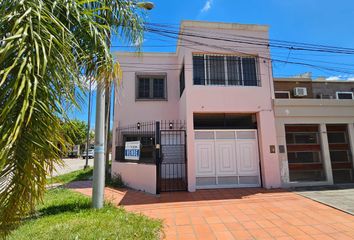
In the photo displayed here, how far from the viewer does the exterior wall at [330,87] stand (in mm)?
13163

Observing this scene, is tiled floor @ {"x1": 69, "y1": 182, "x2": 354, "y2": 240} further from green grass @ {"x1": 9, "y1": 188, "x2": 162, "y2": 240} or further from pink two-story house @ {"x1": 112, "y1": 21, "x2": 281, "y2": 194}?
pink two-story house @ {"x1": 112, "y1": 21, "x2": 281, "y2": 194}

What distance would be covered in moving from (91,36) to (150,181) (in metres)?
6.79

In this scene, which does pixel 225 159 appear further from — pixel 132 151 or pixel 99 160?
pixel 99 160

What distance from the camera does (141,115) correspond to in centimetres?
1171

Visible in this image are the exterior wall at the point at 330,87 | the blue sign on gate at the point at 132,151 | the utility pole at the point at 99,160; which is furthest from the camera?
the exterior wall at the point at 330,87

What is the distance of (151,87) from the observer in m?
12.2

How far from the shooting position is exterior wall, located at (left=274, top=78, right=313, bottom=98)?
496 inches

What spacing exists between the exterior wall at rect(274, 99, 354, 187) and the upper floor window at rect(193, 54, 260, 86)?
1.58 meters

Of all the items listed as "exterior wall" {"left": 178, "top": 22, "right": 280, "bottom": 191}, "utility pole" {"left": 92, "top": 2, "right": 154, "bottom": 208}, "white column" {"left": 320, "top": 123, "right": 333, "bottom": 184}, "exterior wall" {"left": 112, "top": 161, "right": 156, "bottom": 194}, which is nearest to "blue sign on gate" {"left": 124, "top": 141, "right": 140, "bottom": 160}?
"exterior wall" {"left": 112, "top": 161, "right": 156, "bottom": 194}

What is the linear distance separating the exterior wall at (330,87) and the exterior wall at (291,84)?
0.35 m

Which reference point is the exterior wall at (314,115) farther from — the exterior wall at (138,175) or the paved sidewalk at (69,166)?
the paved sidewalk at (69,166)

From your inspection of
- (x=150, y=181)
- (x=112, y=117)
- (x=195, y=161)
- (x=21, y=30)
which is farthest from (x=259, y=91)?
(x=21, y=30)

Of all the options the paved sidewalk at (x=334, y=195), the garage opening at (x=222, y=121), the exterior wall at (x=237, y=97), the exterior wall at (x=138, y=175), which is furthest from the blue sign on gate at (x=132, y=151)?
the paved sidewalk at (x=334, y=195)

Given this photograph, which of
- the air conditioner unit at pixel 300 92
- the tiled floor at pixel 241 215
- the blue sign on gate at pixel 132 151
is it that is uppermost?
the air conditioner unit at pixel 300 92
